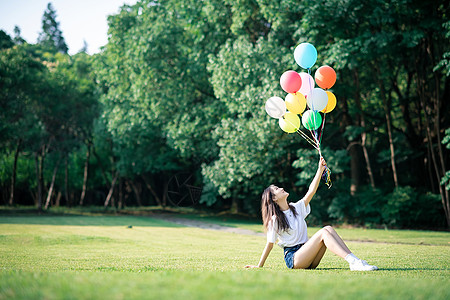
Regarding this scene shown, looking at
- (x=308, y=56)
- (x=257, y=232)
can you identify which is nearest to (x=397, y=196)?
(x=257, y=232)

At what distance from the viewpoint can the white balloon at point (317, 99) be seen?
29.4 ft

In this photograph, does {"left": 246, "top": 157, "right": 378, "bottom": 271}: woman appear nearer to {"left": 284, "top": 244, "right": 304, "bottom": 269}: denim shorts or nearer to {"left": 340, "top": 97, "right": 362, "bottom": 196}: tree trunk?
{"left": 284, "top": 244, "right": 304, "bottom": 269}: denim shorts

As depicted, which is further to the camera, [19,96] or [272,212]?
[19,96]

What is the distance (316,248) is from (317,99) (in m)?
3.73

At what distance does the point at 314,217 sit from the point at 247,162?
4691 millimetres

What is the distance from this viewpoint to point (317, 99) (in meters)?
8.97

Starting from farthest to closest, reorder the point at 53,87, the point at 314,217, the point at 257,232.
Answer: the point at 53,87
the point at 314,217
the point at 257,232

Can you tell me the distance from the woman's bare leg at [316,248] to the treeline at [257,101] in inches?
418

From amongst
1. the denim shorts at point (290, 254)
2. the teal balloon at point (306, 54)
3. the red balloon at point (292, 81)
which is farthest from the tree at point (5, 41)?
the denim shorts at point (290, 254)

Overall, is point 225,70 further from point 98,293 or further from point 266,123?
point 98,293

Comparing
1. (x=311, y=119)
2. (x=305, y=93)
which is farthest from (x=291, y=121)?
(x=305, y=93)

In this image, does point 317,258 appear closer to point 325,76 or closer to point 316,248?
point 316,248

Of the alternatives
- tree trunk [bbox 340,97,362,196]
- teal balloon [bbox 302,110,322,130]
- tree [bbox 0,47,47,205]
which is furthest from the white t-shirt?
tree [bbox 0,47,47,205]

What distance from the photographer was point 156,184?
1575 inches
